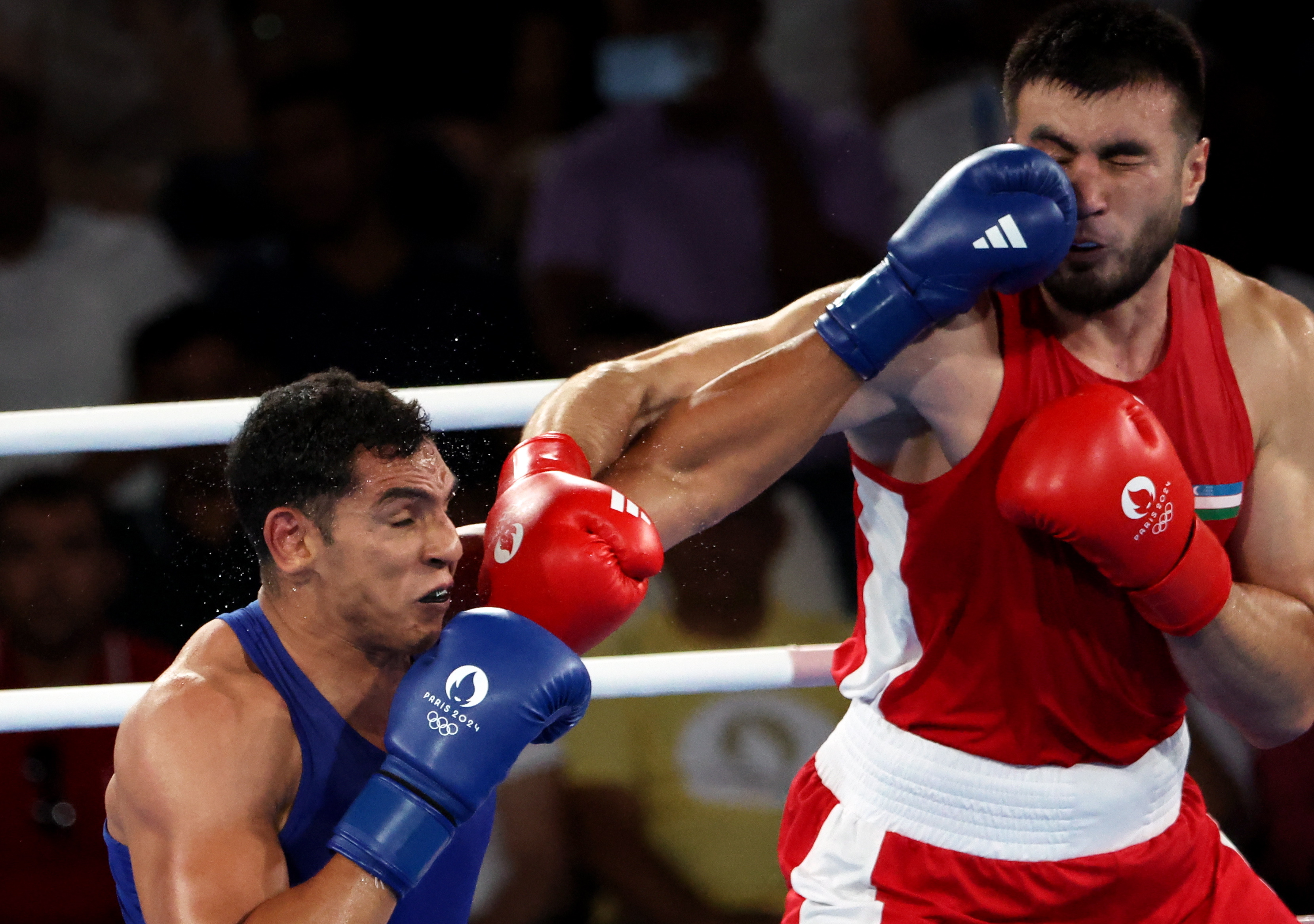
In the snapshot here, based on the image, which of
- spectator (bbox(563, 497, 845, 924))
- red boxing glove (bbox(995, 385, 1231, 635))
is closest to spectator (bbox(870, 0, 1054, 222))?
spectator (bbox(563, 497, 845, 924))

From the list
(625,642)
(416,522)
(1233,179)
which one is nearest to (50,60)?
(625,642)

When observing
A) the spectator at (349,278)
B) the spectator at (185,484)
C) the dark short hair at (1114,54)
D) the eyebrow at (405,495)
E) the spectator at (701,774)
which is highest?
the dark short hair at (1114,54)

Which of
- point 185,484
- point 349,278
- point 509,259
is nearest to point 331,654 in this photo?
point 185,484

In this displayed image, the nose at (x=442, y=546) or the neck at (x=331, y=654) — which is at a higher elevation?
the nose at (x=442, y=546)

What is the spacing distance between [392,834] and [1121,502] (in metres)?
0.97

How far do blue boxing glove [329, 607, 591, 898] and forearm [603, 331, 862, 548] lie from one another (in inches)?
13.1

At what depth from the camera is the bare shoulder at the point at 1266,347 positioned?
193cm

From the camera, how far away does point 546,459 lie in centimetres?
176

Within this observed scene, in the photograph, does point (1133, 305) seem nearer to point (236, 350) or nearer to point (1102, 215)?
point (1102, 215)

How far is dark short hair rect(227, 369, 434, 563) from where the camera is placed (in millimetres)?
1729

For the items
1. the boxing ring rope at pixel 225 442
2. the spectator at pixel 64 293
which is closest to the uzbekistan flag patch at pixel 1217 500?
the boxing ring rope at pixel 225 442

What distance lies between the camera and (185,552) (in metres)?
3.21

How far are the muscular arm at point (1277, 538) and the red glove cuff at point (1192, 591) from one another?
91 millimetres

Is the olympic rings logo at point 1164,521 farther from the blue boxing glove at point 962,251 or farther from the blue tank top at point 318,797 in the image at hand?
the blue tank top at point 318,797
